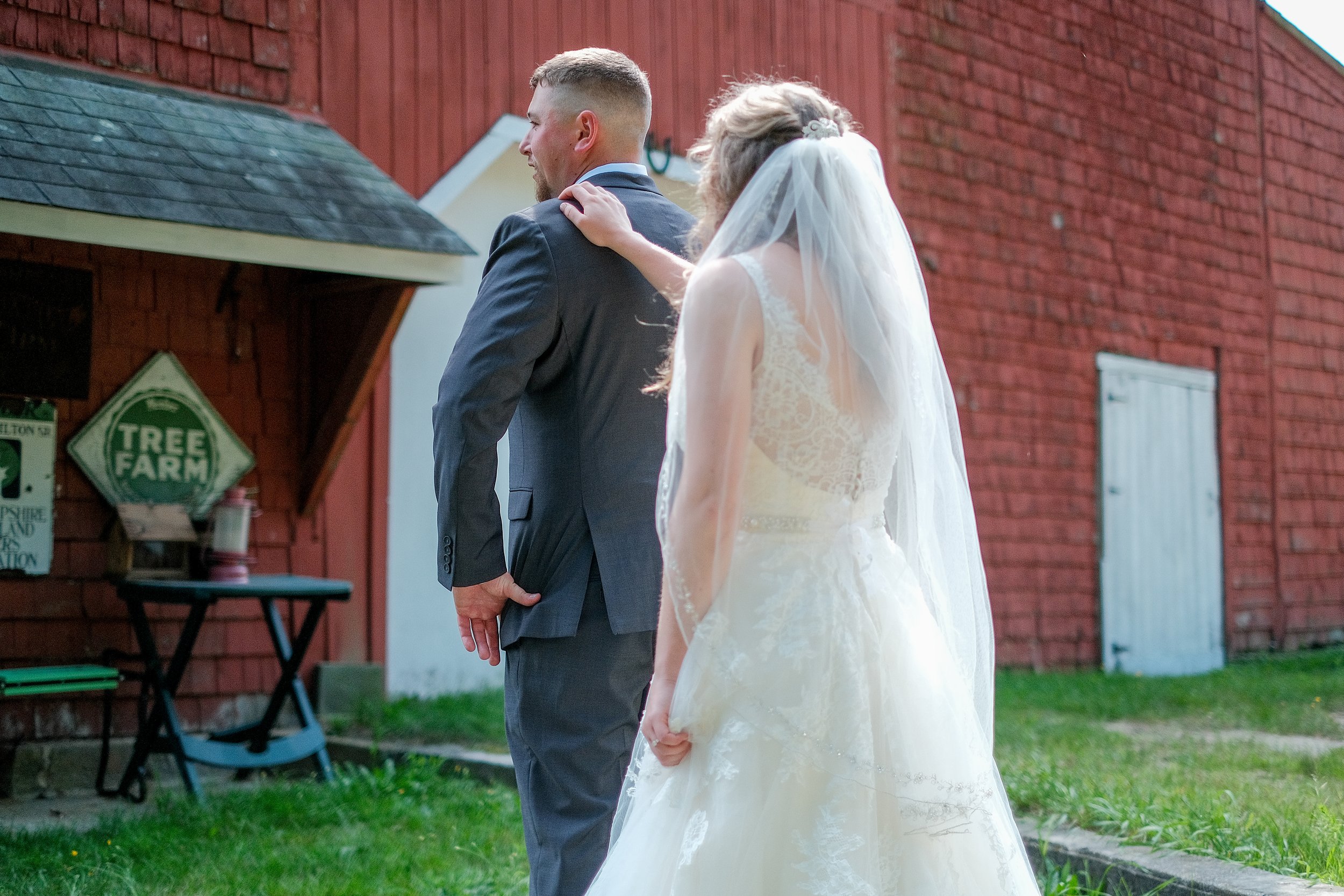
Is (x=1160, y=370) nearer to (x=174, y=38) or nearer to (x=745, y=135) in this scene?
(x=174, y=38)

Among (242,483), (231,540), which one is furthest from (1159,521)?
(231,540)

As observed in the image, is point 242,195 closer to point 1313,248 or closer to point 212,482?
point 212,482

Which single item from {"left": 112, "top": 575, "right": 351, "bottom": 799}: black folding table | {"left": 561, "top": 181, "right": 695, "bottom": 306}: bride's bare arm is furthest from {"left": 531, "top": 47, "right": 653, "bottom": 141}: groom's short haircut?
{"left": 112, "top": 575, "right": 351, "bottom": 799}: black folding table

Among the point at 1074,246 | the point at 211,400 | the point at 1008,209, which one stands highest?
the point at 1008,209

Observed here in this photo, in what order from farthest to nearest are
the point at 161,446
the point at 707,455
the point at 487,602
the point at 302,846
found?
the point at 161,446 < the point at 302,846 < the point at 487,602 < the point at 707,455

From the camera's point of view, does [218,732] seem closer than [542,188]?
No

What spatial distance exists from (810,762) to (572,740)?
59 centimetres

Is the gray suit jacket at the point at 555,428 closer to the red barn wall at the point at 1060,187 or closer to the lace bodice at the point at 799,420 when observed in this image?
the lace bodice at the point at 799,420

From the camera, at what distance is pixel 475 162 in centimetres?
664

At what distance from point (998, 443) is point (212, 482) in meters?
5.62

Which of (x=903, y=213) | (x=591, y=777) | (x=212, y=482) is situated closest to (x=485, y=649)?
(x=591, y=777)

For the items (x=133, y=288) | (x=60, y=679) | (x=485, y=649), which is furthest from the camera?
(x=133, y=288)

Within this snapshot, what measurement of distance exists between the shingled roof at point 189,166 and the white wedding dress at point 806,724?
3.19 metres

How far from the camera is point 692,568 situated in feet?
6.68
